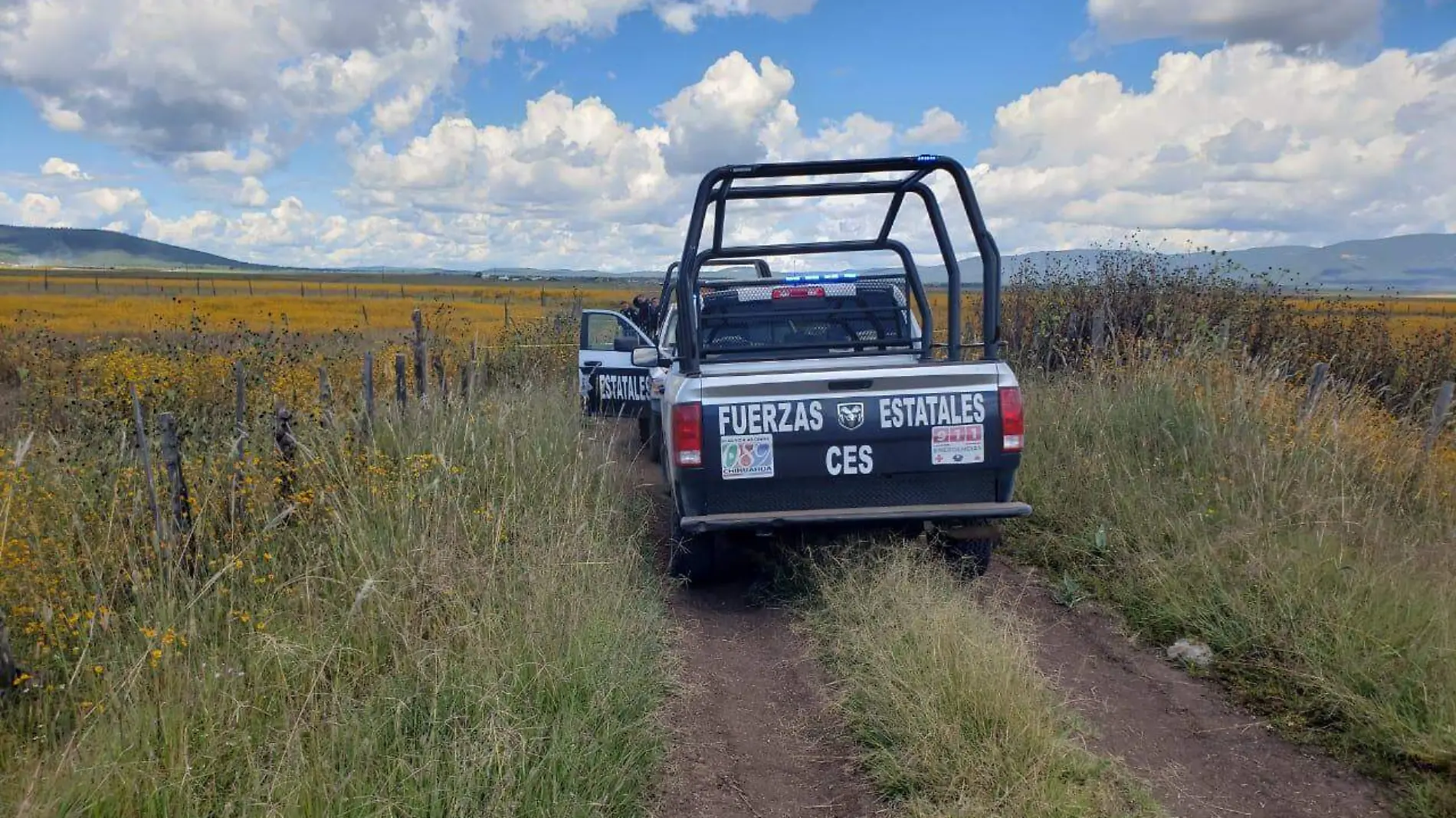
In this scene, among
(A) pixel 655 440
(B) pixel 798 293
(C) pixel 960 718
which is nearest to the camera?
(C) pixel 960 718

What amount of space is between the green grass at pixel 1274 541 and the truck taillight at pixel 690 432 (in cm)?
248

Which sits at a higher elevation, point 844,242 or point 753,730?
point 844,242

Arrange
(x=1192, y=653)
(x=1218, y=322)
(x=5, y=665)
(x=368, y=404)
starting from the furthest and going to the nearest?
(x=1218, y=322), (x=368, y=404), (x=1192, y=653), (x=5, y=665)

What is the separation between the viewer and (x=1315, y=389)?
7.50m

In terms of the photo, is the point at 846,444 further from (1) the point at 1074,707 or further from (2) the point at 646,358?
(2) the point at 646,358

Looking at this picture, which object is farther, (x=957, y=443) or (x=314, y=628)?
(x=957, y=443)

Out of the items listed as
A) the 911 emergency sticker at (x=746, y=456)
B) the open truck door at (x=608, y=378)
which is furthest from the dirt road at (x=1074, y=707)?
the open truck door at (x=608, y=378)

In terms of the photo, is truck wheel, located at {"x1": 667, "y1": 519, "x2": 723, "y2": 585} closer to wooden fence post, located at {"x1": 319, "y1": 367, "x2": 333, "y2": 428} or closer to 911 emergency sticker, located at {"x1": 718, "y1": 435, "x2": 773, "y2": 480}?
911 emergency sticker, located at {"x1": 718, "y1": 435, "x2": 773, "y2": 480}

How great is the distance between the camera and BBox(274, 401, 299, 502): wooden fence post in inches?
202

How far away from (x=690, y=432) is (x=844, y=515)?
3.14 ft

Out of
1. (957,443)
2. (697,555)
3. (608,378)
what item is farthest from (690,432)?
(608,378)

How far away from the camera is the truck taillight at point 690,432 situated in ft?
18.0

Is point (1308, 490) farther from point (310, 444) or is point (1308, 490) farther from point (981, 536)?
point (310, 444)

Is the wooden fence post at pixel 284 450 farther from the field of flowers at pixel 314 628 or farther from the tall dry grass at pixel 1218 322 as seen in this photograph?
the tall dry grass at pixel 1218 322
